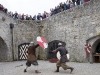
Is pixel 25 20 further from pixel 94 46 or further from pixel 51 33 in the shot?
pixel 94 46

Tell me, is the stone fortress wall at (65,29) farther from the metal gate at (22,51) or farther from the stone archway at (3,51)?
the metal gate at (22,51)

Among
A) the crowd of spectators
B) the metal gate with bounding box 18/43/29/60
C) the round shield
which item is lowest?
the metal gate with bounding box 18/43/29/60

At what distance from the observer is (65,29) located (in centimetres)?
1491

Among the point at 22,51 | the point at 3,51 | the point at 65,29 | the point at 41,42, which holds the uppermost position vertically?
the point at 65,29

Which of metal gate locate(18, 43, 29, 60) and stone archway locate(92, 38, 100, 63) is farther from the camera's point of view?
metal gate locate(18, 43, 29, 60)

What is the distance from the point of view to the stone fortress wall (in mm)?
12961

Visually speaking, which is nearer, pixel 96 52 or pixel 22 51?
pixel 96 52

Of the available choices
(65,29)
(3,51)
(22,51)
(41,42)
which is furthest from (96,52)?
(3,51)

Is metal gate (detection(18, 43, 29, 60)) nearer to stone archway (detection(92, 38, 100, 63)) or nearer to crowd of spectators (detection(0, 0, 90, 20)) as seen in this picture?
crowd of spectators (detection(0, 0, 90, 20))

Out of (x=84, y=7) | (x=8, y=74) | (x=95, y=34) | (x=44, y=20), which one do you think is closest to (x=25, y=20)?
(x=44, y=20)

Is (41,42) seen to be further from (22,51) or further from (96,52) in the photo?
(22,51)

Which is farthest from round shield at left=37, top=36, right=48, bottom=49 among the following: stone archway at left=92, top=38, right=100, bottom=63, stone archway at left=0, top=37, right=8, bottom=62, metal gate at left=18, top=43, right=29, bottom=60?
metal gate at left=18, top=43, right=29, bottom=60

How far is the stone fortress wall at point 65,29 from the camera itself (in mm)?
12961

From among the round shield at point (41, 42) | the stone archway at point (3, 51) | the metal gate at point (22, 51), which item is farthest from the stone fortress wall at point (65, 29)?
the round shield at point (41, 42)
